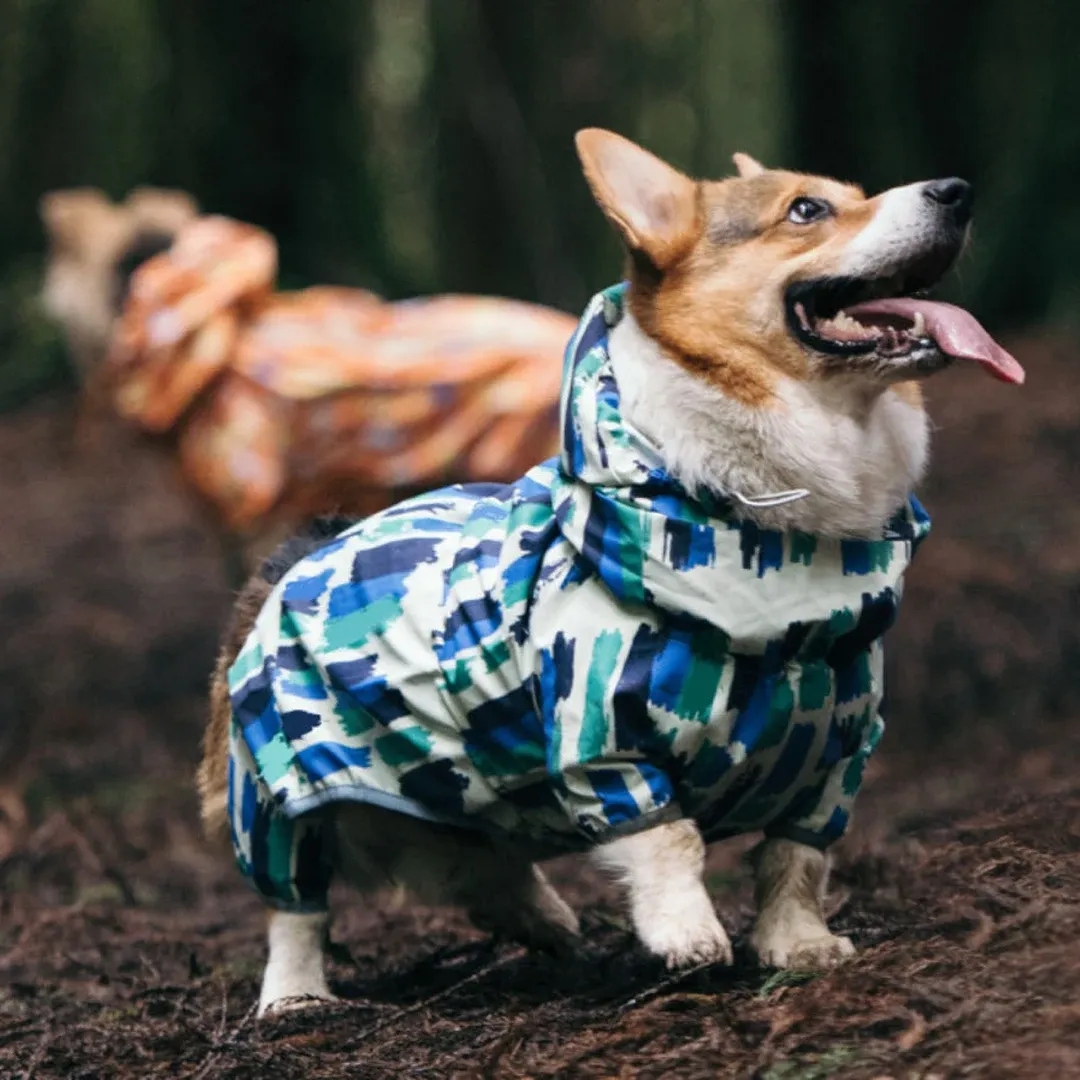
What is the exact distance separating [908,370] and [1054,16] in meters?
9.10

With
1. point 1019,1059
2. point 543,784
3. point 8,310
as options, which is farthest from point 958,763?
point 8,310

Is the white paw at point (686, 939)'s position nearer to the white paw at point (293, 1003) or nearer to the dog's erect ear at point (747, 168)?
the white paw at point (293, 1003)

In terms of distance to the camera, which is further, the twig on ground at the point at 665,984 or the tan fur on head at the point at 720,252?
the tan fur on head at the point at 720,252

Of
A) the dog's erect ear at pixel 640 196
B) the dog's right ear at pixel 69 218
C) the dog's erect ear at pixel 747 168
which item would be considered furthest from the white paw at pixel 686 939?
the dog's right ear at pixel 69 218

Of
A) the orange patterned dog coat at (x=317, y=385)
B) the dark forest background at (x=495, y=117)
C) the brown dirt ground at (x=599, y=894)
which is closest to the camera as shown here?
the brown dirt ground at (x=599, y=894)

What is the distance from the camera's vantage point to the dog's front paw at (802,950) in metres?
3.98

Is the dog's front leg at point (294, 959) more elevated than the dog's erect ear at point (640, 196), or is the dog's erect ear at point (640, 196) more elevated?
the dog's erect ear at point (640, 196)

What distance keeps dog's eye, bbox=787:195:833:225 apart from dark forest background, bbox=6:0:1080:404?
21.8ft

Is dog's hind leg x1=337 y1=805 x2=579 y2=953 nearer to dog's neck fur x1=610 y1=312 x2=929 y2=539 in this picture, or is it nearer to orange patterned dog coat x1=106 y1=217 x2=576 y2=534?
dog's neck fur x1=610 y1=312 x2=929 y2=539

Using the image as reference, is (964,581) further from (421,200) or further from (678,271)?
(421,200)

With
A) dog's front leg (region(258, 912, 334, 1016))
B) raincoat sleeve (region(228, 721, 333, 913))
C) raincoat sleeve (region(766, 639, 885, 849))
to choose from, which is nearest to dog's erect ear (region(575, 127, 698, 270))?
raincoat sleeve (region(766, 639, 885, 849))

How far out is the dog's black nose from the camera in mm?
3889

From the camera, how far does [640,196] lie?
4141 mm

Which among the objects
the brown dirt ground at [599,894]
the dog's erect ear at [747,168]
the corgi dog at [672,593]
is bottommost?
the brown dirt ground at [599,894]
